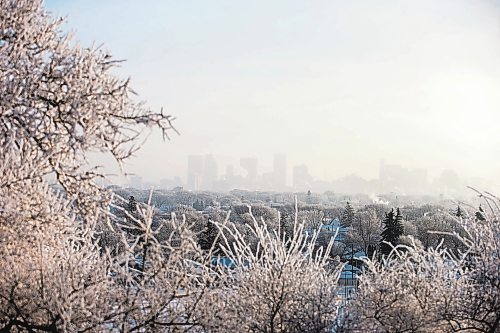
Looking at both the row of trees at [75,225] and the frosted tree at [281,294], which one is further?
the frosted tree at [281,294]

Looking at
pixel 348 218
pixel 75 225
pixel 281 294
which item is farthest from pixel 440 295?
pixel 348 218

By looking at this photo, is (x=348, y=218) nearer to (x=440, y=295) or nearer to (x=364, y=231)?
(x=364, y=231)

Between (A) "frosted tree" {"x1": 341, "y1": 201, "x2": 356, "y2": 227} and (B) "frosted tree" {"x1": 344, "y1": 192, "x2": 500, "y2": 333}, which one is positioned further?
(A) "frosted tree" {"x1": 341, "y1": 201, "x2": 356, "y2": 227}

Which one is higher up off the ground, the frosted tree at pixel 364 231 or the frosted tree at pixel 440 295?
the frosted tree at pixel 440 295

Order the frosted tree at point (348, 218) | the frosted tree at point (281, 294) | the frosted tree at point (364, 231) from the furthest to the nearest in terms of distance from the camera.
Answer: the frosted tree at point (348, 218) < the frosted tree at point (364, 231) < the frosted tree at point (281, 294)

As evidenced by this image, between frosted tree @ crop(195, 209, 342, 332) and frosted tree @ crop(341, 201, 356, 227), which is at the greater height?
frosted tree @ crop(195, 209, 342, 332)

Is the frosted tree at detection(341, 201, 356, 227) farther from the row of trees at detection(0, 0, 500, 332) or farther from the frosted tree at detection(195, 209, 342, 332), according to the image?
the row of trees at detection(0, 0, 500, 332)

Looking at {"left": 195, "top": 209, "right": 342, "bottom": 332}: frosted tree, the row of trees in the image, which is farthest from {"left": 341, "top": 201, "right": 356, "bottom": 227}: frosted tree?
the row of trees

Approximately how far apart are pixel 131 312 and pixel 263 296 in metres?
1.94

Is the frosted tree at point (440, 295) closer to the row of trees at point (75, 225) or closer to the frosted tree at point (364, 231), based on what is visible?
the row of trees at point (75, 225)

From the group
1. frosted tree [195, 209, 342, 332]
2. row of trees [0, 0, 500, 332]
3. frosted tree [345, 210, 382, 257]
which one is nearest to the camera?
row of trees [0, 0, 500, 332]

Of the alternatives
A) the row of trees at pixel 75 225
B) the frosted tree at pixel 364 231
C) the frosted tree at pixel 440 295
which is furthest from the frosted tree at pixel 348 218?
the row of trees at pixel 75 225

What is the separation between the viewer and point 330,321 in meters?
7.09

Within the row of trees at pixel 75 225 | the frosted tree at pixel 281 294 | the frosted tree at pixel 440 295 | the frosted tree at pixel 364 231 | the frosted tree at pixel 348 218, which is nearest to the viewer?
the row of trees at pixel 75 225
